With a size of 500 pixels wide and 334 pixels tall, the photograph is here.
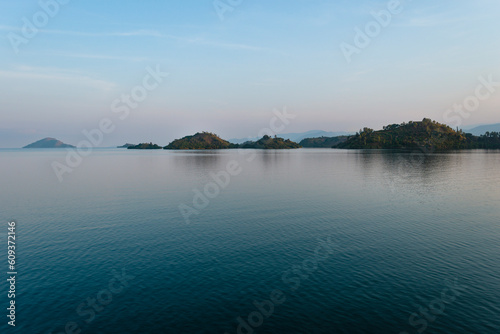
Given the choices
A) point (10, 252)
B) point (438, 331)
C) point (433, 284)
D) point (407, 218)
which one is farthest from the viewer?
point (407, 218)

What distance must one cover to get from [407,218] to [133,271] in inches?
1869

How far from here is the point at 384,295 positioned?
1026 inches

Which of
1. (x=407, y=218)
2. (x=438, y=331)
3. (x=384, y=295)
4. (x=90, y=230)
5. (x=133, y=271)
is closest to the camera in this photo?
(x=438, y=331)

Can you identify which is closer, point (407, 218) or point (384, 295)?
point (384, 295)

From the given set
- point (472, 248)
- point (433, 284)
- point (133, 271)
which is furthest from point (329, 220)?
point (133, 271)

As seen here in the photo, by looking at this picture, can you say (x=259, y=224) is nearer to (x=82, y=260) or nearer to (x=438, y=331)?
(x=82, y=260)

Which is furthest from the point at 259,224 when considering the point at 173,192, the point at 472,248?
the point at 173,192

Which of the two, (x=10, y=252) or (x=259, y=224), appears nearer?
(x=10, y=252)

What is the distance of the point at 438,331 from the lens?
21.5 metres

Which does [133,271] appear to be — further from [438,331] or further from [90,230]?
[438,331]

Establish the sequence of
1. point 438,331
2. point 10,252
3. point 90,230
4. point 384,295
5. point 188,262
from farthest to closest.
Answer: point 90,230 → point 10,252 → point 188,262 → point 384,295 → point 438,331

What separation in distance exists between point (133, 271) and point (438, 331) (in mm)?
28631

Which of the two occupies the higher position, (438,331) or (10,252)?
(10,252)

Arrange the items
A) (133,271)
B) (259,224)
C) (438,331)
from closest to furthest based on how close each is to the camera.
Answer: (438,331)
(133,271)
(259,224)
